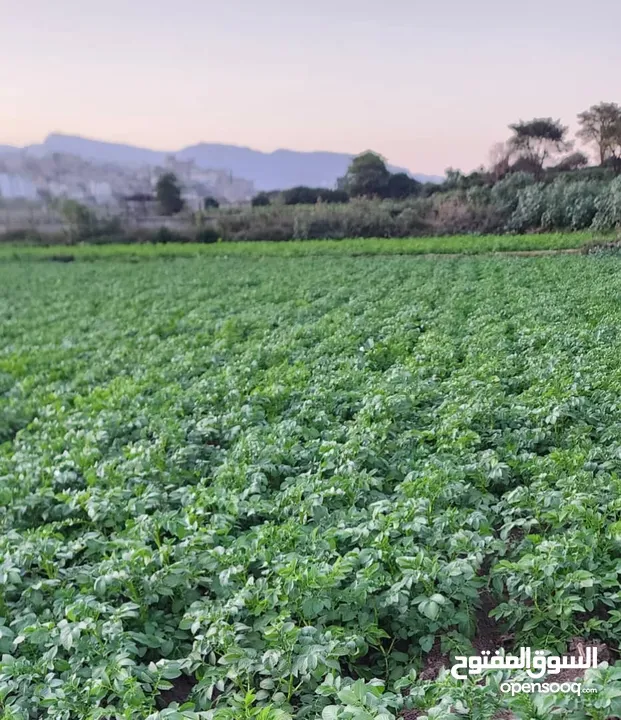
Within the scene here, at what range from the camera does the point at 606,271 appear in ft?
23.8

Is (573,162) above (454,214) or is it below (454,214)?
above

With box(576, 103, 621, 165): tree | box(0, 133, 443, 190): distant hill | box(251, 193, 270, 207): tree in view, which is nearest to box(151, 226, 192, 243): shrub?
box(0, 133, 443, 190): distant hill

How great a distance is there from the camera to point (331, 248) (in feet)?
43.8

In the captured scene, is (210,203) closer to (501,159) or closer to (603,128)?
(501,159)

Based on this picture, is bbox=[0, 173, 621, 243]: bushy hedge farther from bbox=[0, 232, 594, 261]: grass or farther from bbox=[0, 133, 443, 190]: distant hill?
bbox=[0, 133, 443, 190]: distant hill

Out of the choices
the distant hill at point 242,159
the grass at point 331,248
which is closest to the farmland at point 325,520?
the grass at point 331,248

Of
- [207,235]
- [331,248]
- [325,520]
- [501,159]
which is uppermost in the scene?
[501,159]

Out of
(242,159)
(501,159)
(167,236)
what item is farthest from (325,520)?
(167,236)

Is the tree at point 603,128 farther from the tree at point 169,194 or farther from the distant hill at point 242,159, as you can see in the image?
the tree at point 169,194

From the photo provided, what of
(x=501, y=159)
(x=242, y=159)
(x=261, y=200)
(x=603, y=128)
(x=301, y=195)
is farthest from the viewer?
(x=261, y=200)

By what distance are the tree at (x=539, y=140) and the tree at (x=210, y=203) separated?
982cm

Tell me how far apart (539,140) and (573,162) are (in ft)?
2.79

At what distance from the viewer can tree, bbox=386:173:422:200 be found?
34.9 feet

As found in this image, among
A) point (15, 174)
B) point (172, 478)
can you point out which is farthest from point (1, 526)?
point (15, 174)
